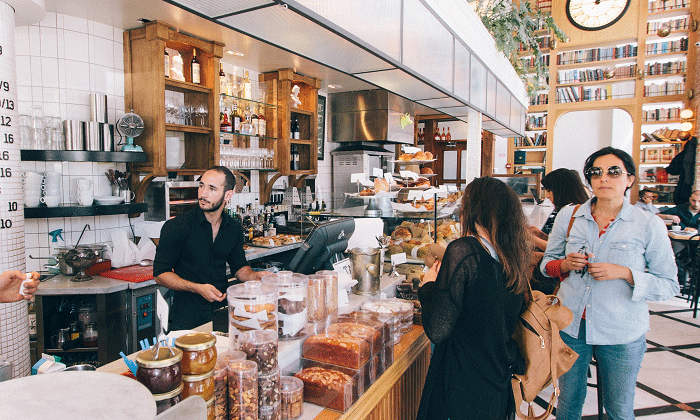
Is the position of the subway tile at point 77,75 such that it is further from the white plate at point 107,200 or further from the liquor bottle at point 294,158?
the liquor bottle at point 294,158

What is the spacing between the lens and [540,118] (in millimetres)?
10359

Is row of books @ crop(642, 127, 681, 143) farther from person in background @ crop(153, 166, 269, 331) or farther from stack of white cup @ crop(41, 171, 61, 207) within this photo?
stack of white cup @ crop(41, 171, 61, 207)

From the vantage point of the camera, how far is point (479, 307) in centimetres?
160

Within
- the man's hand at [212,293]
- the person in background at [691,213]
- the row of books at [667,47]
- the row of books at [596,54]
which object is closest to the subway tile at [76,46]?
the man's hand at [212,293]

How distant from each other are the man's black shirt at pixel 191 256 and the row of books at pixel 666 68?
34.3 feet

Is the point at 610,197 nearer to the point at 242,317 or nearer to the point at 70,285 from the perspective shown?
the point at 242,317

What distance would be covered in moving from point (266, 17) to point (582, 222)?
1.93 metres

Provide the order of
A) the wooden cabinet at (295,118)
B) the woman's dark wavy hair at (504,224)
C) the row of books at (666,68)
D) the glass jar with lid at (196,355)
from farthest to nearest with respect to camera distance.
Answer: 1. the row of books at (666,68)
2. the wooden cabinet at (295,118)
3. the woman's dark wavy hair at (504,224)
4. the glass jar with lid at (196,355)

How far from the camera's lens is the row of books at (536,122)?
10.3 meters

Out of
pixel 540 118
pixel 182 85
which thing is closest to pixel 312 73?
pixel 182 85

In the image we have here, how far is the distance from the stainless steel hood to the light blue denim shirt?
4602 mm

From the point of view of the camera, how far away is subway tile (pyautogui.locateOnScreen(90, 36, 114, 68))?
3631mm

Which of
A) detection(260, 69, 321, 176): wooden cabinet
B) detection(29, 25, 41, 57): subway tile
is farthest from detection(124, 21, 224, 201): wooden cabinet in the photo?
detection(260, 69, 321, 176): wooden cabinet

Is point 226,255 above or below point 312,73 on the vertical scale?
below
